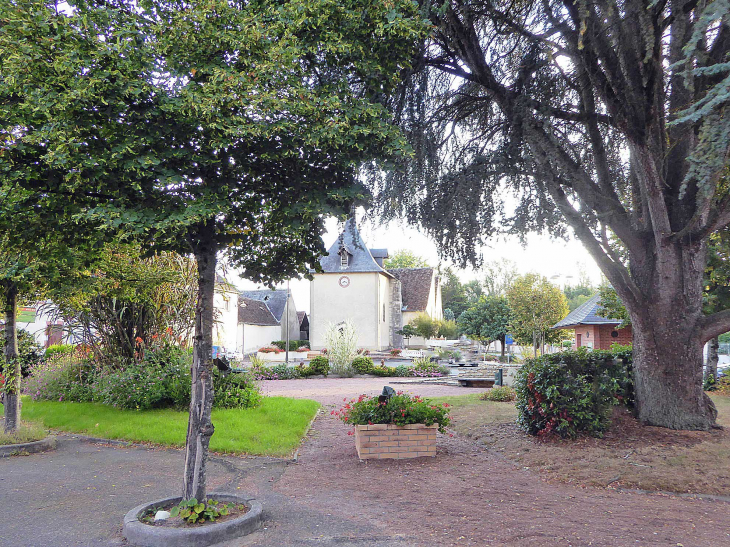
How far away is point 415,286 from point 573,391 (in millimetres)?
39010

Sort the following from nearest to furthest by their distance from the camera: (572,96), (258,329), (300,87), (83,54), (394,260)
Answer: (83,54)
(300,87)
(572,96)
(258,329)
(394,260)

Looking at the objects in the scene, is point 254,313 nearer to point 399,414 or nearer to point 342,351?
point 342,351

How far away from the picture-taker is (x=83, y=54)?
4.09m

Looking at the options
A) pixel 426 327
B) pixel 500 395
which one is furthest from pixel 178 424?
pixel 426 327

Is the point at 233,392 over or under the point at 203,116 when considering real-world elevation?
under

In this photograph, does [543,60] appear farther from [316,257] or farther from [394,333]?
[394,333]

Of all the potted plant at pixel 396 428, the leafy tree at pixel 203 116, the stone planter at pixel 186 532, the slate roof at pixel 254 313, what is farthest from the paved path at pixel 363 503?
the slate roof at pixel 254 313

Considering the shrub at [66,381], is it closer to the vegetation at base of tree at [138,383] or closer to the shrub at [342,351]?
the vegetation at base of tree at [138,383]

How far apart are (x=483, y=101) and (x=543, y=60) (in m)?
1.74

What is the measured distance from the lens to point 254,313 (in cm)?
4269

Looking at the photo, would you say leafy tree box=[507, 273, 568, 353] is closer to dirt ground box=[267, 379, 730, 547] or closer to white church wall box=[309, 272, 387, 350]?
white church wall box=[309, 272, 387, 350]

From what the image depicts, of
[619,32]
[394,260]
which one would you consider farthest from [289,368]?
[394,260]

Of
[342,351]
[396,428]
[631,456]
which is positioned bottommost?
[631,456]

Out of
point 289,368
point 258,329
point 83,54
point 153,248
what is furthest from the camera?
point 258,329
